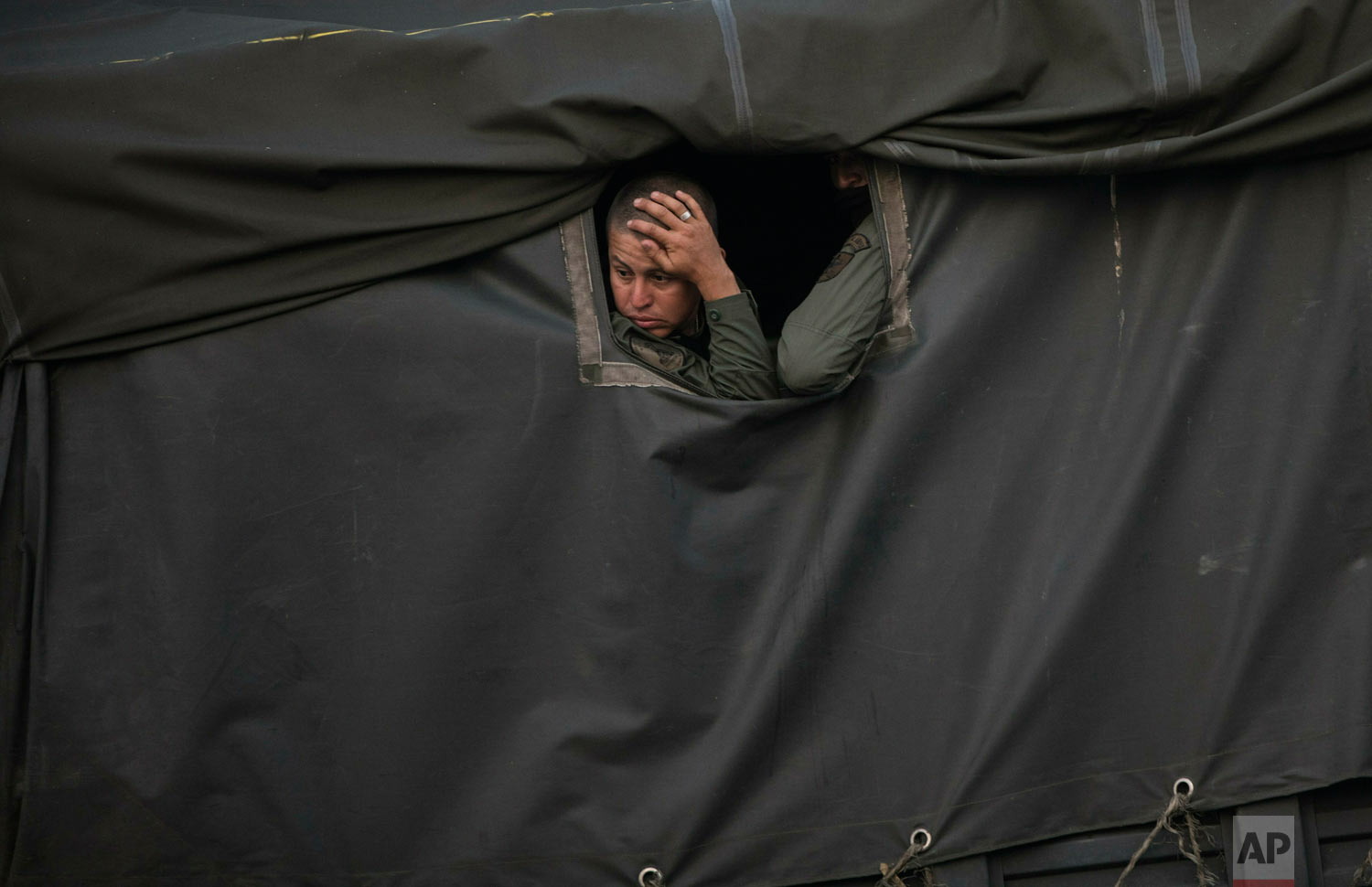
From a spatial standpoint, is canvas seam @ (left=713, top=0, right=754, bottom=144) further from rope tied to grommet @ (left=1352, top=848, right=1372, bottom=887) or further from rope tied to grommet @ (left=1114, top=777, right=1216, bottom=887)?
rope tied to grommet @ (left=1352, top=848, right=1372, bottom=887)

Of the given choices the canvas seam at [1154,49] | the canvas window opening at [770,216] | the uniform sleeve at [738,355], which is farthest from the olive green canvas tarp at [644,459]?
the canvas window opening at [770,216]

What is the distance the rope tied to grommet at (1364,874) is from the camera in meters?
2.22

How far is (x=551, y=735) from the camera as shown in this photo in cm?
216

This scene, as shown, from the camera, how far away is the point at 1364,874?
2.23 metres

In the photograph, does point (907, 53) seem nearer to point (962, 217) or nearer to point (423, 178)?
point (962, 217)

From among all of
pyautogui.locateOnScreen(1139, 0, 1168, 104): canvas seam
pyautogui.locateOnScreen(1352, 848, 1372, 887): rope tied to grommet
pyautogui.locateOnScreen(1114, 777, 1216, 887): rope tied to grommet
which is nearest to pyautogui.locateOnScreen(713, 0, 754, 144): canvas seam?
pyautogui.locateOnScreen(1139, 0, 1168, 104): canvas seam

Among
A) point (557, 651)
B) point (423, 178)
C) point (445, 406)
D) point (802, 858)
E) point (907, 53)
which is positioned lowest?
point (802, 858)

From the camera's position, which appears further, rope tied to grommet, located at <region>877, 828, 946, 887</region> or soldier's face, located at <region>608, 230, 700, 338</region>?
soldier's face, located at <region>608, 230, 700, 338</region>

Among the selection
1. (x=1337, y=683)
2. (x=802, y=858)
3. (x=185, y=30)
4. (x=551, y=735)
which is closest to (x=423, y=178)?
(x=185, y=30)

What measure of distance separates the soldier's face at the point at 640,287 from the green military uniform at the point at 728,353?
0.08m

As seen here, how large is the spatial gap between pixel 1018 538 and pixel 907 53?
91cm

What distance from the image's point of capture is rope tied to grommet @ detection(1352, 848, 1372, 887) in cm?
222

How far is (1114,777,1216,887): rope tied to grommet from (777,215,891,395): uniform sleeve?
98 centimetres

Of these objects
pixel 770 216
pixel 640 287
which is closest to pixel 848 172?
pixel 640 287
